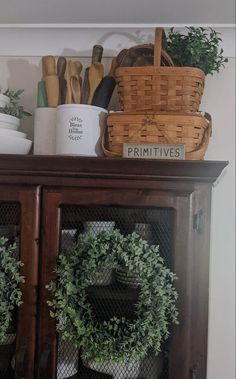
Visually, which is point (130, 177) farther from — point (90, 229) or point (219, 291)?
point (219, 291)

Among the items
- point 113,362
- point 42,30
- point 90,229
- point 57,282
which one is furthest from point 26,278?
point 42,30

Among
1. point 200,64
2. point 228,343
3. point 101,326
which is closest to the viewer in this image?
point 101,326

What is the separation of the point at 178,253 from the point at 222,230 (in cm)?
42

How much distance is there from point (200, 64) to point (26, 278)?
2.57 feet

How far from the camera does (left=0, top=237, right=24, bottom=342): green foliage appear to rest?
1.13 m

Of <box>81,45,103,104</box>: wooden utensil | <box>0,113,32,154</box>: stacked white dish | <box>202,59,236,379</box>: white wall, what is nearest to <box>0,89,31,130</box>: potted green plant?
<box>0,113,32,154</box>: stacked white dish

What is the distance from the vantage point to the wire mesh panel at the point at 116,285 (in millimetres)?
1164

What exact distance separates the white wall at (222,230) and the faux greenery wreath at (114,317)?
42 cm

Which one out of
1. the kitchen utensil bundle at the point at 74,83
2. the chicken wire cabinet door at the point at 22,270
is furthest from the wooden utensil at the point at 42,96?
the chicken wire cabinet door at the point at 22,270

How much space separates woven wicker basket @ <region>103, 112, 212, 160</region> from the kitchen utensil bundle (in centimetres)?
16

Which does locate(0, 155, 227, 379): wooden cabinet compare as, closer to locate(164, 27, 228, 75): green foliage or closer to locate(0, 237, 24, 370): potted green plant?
locate(0, 237, 24, 370): potted green plant

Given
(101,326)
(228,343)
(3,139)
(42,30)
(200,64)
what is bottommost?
(228,343)

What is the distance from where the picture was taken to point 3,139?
1295mm

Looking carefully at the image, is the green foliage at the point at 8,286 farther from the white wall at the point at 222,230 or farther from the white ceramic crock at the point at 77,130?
the white wall at the point at 222,230
